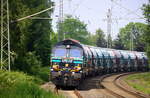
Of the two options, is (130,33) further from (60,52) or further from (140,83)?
(60,52)

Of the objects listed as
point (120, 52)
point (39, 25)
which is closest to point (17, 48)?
point (39, 25)

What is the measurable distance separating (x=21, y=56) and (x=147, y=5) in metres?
13.2

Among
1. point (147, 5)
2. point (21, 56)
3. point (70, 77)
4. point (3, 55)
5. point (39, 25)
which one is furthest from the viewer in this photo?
point (39, 25)

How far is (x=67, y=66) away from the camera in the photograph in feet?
66.8

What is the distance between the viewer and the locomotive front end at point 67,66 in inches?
796

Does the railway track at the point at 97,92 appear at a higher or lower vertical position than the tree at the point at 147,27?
lower

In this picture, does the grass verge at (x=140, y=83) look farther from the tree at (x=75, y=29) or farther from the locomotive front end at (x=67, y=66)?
the tree at (x=75, y=29)

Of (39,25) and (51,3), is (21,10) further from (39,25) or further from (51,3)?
(51,3)

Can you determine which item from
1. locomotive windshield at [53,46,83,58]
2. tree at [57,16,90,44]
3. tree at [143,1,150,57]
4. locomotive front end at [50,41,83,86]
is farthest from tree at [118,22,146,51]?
locomotive front end at [50,41,83,86]

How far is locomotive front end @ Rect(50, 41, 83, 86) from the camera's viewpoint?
66.3ft

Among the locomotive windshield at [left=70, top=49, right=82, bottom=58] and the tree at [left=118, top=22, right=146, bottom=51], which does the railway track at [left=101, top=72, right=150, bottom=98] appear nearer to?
the locomotive windshield at [left=70, top=49, right=82, bottom=58]

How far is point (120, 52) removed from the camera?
1748 inches

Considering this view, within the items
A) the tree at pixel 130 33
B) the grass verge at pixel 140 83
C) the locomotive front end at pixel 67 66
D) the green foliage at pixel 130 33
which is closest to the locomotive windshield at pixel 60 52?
the locomotive front end at pixel 67 66

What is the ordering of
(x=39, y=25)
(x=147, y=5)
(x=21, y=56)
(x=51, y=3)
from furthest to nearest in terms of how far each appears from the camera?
(x=51, y=3) < (x=39, y=25) < (x=147, y=5) < (x=21, y=56)
